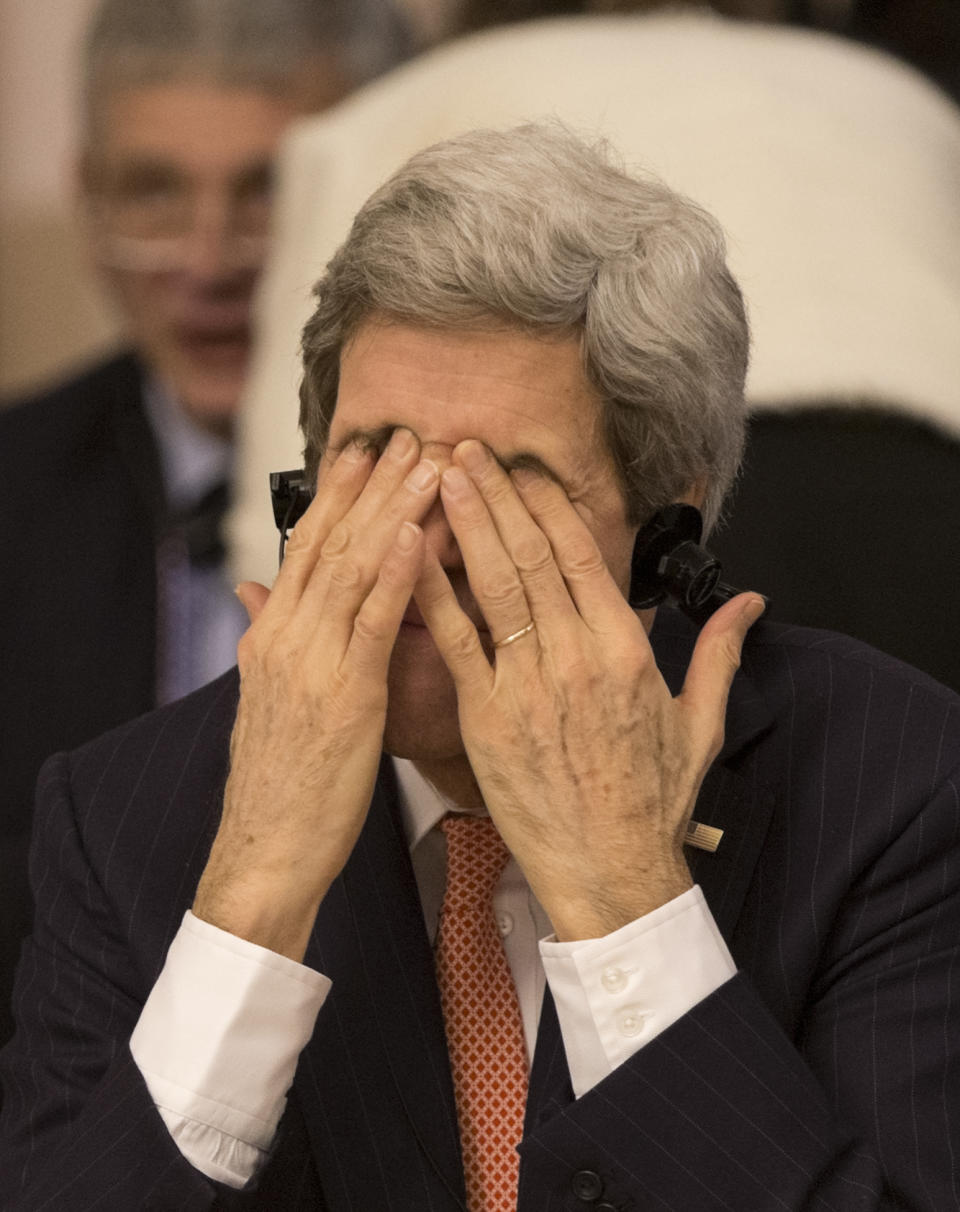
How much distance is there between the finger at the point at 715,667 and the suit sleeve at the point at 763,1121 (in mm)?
219

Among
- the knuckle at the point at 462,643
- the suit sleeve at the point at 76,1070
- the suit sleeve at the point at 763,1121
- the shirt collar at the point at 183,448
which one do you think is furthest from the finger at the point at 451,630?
the shirt collar at the point at 183,448

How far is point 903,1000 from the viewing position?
1354 mm

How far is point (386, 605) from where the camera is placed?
1.35 m

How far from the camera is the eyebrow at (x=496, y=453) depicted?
1398mm

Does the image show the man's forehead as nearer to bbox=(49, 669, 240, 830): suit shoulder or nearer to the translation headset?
the translation headset

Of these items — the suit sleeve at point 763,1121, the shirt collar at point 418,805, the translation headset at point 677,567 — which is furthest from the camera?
the shirt collar at point 418,805

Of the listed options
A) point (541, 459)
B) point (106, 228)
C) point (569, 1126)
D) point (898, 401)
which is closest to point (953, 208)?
point (898, 401)

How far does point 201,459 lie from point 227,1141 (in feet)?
7.44

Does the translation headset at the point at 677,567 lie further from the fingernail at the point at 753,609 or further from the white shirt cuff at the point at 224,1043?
the white shirt cuff at the point at 224,1043

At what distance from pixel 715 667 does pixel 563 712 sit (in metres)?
0.16

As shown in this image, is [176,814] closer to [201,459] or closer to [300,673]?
[300,673]

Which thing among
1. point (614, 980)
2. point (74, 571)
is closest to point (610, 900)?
point (614, 980)

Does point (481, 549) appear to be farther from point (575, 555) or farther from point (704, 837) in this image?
point (704, 837)

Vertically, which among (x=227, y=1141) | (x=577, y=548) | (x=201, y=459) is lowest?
(x=201, y=459)
